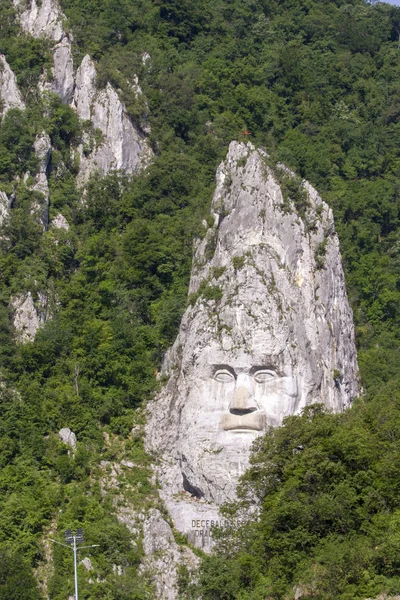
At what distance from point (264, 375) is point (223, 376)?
5.59ft

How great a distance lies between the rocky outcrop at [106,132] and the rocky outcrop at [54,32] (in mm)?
605

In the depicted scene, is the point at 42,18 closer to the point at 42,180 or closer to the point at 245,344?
the point at 42,180

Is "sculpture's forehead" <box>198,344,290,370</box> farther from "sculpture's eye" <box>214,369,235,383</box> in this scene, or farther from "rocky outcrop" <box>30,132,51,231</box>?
"rocky outcrop" <box>30,132,51,231</box>

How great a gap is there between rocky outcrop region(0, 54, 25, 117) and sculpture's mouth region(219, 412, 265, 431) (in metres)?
23.1

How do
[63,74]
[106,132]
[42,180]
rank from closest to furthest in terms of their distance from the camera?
[42,180] < [106,132] < [63,74]

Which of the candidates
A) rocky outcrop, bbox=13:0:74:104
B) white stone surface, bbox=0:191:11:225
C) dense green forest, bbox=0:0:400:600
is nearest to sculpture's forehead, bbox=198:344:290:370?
dense green forest, bbox=0:0:400:600

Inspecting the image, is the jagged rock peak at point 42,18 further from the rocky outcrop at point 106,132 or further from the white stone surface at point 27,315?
the white stone surface at point 27,315

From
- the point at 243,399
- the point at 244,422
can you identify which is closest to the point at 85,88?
the point at 243,399

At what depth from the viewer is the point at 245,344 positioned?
58.4 meters

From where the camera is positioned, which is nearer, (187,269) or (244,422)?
(244,422)

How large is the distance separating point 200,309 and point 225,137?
18472 millimetres

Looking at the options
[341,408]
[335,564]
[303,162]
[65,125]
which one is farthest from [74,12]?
[335,564]

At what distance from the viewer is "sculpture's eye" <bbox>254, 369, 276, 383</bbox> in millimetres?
58000

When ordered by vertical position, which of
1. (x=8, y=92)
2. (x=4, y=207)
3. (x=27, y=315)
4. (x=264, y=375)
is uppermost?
(x=8, y=92)
